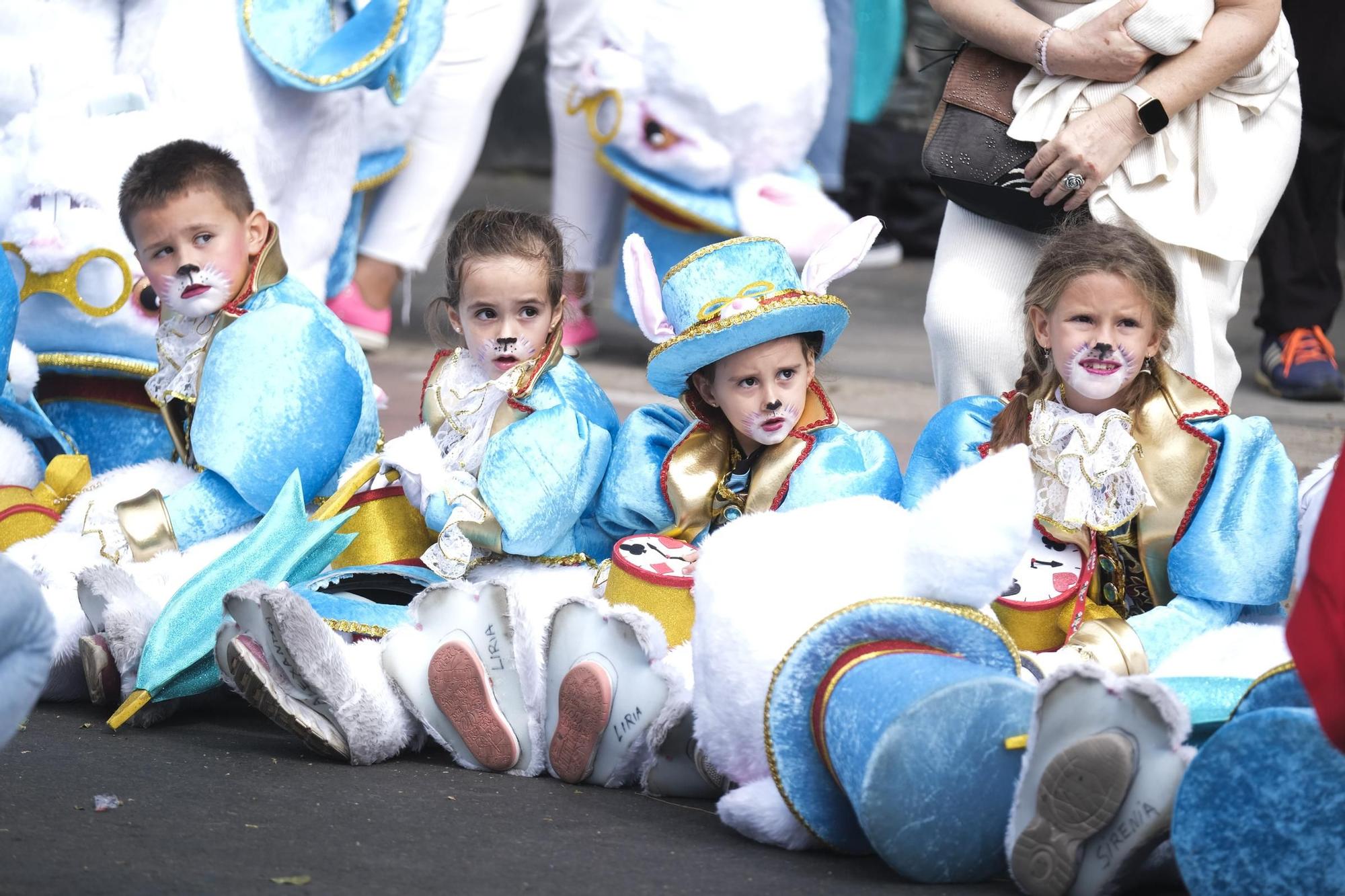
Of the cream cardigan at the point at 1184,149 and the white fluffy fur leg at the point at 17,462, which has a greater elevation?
the cream cardigan at the point at 1184,149

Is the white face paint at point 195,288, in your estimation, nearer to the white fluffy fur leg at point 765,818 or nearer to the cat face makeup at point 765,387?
the cat face makeup at point 765,387

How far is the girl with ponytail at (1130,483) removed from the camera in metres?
2.57

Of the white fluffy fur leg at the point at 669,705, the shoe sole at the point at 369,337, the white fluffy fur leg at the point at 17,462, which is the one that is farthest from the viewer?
the shoe sole at the point at 369,337

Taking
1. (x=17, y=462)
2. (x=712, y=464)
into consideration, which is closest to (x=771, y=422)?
(x=712, y=464)

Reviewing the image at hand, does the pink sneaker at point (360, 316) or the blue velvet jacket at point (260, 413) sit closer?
the blue velvet jacket at point (260, 413)

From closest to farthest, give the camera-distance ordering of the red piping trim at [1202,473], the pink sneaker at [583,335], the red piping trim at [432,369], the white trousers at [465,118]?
1. the red piping trim at [1202,473]
2. the red piping trim at [432,369]
3. the white trousers at [465,118]
4. the pink sneaker at [583,335]

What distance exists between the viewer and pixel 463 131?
5.18 m

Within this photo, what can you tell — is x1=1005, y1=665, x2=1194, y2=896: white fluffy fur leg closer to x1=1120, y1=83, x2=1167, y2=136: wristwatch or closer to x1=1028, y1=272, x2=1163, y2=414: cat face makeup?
x1=1028, y1=272, x2=1163, y2=414: cat face makeup

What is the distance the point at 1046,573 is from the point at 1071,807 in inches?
31.5

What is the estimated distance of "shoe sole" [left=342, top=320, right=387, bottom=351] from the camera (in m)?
5.29

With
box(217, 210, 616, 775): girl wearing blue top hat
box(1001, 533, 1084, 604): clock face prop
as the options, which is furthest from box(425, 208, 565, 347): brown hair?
box(1001, 533, 1084, 604): clock face prop

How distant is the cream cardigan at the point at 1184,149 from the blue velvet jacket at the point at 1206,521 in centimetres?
43

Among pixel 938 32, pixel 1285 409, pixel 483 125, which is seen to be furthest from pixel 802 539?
pixel 938 32

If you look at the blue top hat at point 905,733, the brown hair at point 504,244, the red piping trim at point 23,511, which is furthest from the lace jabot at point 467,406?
the blue top hat at point 905,733
